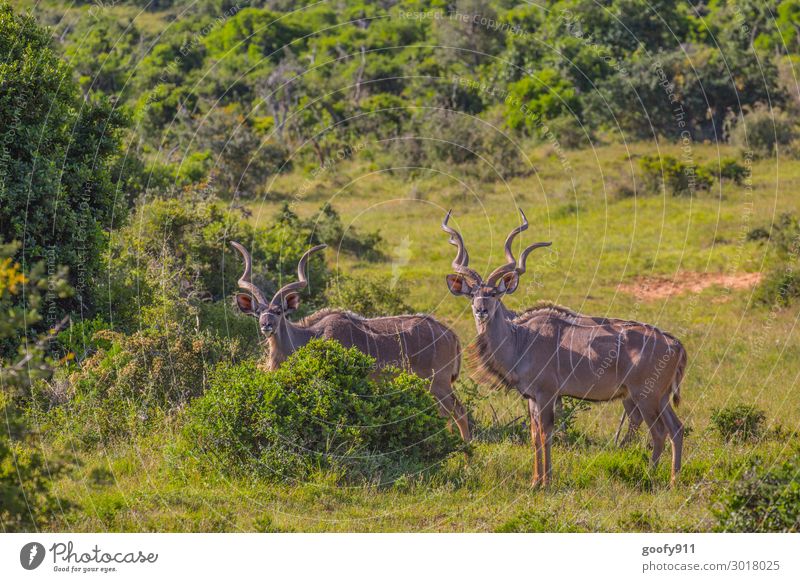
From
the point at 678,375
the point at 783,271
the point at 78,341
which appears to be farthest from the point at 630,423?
the point at 783,271

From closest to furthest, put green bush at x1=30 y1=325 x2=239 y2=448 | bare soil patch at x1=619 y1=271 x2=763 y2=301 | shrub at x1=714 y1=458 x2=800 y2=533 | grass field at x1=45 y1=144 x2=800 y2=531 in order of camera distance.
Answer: shrub at x1=714 y1=458 x2=800 y2=533 → grass field at x1=45 y1=144 x2=800 y2=531 → green bush at x1=30 y1=325 x2=239 y2=448 → bare soil patch at x1=619 y1=271 x2=763 y2=301

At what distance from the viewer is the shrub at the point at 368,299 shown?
2006 cm

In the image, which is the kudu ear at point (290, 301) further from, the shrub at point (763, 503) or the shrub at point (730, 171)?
the shrub at point (730, 171)

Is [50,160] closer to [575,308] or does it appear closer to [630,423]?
[630,423]

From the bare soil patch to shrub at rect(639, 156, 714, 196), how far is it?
636cm

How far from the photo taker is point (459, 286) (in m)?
13.4

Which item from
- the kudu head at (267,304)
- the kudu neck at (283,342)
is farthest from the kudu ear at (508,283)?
the kudu neck at (283,342)

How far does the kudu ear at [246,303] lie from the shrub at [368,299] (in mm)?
5431

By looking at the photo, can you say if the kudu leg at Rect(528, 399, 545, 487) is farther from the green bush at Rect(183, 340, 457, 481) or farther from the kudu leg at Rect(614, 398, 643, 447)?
the kudu leg at Rect(614, 398, 643, 447)

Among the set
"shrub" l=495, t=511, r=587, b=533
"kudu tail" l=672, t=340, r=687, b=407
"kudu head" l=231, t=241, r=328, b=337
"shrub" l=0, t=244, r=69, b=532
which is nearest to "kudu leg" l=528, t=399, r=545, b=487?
"shrub" l=495, t=511, r=587, b=533

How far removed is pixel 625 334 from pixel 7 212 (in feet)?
28.3

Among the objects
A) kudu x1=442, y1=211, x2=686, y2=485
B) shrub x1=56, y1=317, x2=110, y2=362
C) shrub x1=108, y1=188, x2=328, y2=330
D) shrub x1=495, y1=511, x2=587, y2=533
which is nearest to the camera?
shrub x1=495, y1=511, x2=587, y2=533

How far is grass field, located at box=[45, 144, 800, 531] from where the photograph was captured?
10594 millimetres

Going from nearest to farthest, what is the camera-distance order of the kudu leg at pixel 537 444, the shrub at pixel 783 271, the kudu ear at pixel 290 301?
the kudu leg at pixel 537 444, the kudu ear at pixel 290 301, the shrub at pixel 783 271
